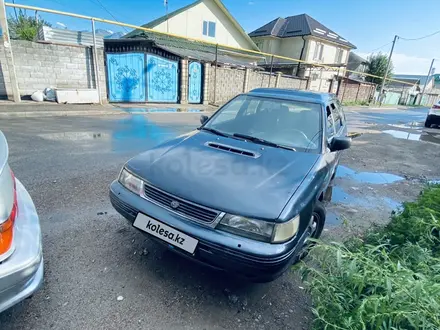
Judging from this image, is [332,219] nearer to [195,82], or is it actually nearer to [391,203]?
[391,203]

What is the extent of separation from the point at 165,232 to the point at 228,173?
0.69 metres

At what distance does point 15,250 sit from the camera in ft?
4.66

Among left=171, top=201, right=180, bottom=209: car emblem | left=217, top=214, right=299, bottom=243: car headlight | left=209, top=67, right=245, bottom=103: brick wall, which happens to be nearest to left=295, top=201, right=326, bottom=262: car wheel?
left=217, top=214, right=299, bottom=243: car headlight

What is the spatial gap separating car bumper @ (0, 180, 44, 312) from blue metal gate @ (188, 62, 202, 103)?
44.7 ft

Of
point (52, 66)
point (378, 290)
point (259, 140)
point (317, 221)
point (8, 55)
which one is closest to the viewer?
point (378, 290)

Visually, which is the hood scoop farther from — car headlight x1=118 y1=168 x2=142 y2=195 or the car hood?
car headlight x1=118 y1=168 x2=142 y2=195

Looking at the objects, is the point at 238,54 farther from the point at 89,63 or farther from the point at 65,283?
the point at 65,283

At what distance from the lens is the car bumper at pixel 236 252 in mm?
1687

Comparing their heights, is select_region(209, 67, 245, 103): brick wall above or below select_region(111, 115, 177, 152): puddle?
above

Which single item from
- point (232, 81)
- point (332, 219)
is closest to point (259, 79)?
point (232, 81)

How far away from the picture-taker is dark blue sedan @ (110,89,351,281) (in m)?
1.74

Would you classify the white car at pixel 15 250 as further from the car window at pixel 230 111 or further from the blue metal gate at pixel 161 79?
the blue metal gate at pixel 161 79

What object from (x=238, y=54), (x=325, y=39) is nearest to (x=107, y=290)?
(x=238, y=54)

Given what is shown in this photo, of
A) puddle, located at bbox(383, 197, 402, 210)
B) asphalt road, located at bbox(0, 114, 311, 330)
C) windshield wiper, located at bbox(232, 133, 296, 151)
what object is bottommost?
puddle, located at bbox(383, 197, 402, 210)
